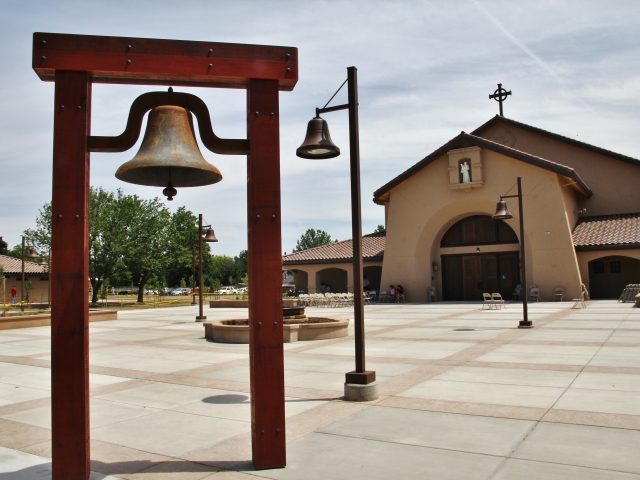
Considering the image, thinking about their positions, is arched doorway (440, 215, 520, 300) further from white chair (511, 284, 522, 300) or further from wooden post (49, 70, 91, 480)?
wooden post (49, 70, 91, 480)

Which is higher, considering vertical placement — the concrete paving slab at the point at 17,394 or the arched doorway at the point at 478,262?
the arched doorway at the point at 478,262

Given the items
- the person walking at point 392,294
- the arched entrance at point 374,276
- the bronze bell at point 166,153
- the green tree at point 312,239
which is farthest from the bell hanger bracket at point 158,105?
the green tree at point 312,239

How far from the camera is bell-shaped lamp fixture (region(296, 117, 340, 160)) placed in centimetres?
743

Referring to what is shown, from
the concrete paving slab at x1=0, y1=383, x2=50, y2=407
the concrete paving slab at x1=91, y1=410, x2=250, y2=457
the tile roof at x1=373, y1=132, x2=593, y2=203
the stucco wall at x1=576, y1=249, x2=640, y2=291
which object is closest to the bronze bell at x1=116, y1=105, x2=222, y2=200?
the concrete paving slab at x1=91, y1=410, x2=250, y2=457

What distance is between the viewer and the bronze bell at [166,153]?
4.96 meters

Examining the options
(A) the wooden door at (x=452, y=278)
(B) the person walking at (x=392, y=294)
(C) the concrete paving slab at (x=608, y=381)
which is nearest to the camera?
(C) the concrete paving slab at (x=608, y=381)

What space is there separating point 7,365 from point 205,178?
854 centimetres

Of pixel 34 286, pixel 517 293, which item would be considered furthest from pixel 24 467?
pixel 34 286

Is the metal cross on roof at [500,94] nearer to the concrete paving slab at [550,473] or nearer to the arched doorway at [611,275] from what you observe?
the arched doorway at [611,275]

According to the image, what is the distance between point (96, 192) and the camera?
149ft

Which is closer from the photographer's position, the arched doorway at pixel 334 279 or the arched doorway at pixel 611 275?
the arched doorway at pixel 611 275

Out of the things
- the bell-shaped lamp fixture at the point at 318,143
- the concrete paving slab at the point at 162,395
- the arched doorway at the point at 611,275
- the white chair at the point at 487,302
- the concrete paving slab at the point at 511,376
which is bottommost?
the concrete paving slab at the point at 162,395

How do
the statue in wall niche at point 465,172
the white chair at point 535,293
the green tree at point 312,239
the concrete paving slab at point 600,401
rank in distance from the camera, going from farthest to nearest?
the green tree at point 312,239 → the statue in wall niche at point 465,172 → the white chair at point 535,293 → the concrete paving slab at point 600,401

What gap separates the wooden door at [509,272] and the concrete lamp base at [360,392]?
26.5 meters
